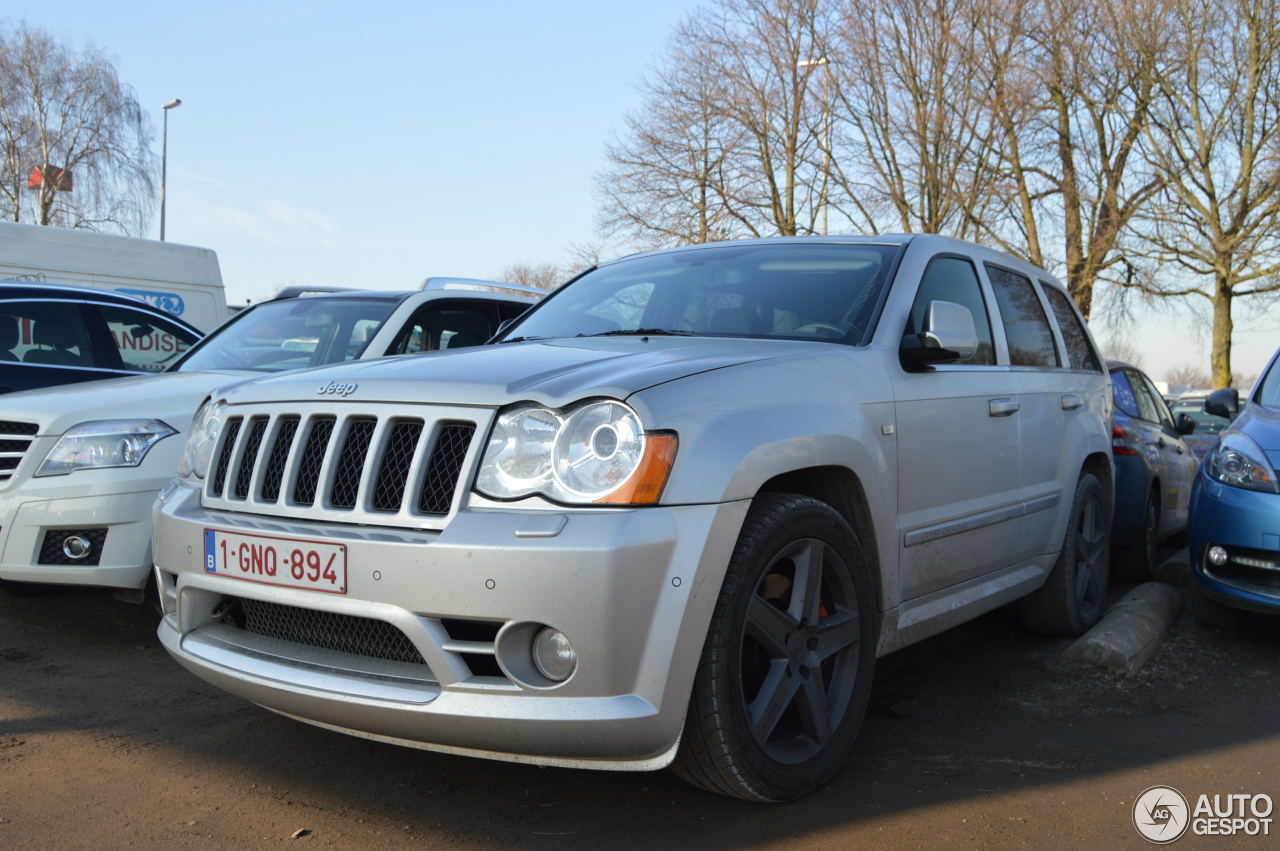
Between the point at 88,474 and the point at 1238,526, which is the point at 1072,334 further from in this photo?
the point at 88,474

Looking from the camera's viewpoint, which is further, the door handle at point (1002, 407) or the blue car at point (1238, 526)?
the blue car at point (1238, 526)

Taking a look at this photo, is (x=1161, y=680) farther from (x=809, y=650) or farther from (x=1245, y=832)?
(x=809, y=650)

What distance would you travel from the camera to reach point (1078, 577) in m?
5.11

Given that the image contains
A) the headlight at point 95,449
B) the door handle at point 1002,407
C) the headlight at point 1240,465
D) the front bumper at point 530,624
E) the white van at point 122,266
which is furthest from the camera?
the white van at point 122,266

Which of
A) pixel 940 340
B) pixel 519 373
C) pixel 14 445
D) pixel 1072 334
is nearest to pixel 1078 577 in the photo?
pixel 1072 334

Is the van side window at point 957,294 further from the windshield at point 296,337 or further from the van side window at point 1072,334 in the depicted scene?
the windshield at point 296,337

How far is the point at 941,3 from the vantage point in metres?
20.5

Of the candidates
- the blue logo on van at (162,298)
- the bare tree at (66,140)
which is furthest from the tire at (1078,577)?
the bare tree at (66,140)

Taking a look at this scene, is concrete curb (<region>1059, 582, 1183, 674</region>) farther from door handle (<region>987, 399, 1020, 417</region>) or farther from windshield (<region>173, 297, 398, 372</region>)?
windshield (<region>173, 297, 398, 372</region>)

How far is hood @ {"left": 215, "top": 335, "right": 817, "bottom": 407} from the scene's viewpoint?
269 centimetres

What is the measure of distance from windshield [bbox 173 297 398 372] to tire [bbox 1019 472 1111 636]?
11.9ft

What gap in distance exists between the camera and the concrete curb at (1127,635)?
4.49 m

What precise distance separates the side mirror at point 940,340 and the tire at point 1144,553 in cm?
381

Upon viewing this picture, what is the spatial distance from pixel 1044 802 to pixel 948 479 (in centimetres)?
114
